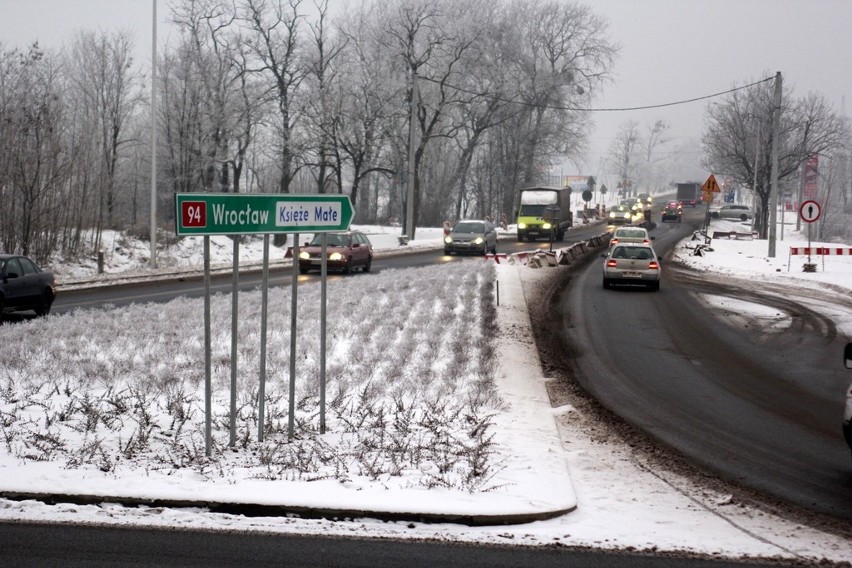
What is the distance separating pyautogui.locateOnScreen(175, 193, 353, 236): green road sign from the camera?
8.27m

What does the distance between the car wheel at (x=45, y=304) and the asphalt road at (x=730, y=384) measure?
11.6 m

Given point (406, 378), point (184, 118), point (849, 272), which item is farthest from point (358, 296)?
point (184, 118)

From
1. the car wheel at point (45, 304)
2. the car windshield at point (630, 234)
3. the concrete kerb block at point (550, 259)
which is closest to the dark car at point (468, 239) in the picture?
the car windshield at point (630, 234)

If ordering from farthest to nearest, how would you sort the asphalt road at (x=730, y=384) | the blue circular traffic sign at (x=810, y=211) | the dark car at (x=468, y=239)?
the dark car at (x=468, y=239), the blue circular traffic sign at (x=810, y=211), the asphalt road at (x=730, y=384)

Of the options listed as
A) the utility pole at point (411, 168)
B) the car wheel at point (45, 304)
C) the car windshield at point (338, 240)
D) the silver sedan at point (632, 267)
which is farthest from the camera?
the utility pole at point (411, 168)

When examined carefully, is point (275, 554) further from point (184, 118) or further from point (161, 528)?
point (184, 118)

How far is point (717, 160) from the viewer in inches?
3206

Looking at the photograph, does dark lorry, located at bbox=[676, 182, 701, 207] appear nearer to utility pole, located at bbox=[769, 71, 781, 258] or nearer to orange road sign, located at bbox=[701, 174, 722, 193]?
orange road sign, located at bbox=[701, 174, 722, 193]

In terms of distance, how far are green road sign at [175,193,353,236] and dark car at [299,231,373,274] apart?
2433cm

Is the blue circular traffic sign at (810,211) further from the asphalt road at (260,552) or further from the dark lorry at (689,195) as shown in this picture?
the dark lorry at (689,195)

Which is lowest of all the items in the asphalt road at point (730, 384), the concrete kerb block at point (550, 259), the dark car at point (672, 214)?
the asphalt road at point (730, 384)

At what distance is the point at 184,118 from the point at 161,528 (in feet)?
167

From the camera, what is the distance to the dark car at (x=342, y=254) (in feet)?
113

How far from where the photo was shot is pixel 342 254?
34219mm
